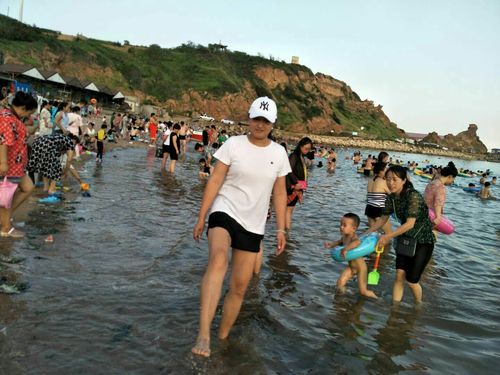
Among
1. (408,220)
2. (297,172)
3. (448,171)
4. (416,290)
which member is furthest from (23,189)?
(448,171)

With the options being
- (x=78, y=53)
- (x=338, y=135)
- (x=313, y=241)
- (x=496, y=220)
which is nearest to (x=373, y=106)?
(x=338, y=135)

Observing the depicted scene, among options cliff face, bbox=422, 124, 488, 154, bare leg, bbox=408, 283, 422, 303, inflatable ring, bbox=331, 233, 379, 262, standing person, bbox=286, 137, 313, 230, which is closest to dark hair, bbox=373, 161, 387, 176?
standing person, bbox=286, 137, 313, 230

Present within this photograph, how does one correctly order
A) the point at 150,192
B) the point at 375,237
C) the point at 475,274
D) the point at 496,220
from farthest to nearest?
the point at 496,220, the point at 150,192, the point at 475,274, the point at 375,237

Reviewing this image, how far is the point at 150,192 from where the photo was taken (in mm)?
12109

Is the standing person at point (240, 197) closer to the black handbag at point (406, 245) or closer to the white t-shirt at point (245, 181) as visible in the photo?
the white t-shirt at point (245, 181)

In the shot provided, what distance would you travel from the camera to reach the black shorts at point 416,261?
554 centimetres

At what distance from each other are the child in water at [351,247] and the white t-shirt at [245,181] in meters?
2.32

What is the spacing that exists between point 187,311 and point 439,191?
13.7 feet

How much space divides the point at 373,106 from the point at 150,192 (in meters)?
155

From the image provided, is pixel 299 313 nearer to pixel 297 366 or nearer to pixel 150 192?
pixel 297 366

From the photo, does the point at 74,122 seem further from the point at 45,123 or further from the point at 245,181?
the point at 245,181

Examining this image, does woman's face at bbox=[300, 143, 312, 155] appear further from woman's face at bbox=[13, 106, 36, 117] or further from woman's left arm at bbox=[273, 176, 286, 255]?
woman's face at bbox=[13, 106, 36, 117]

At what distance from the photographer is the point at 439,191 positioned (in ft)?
22.3

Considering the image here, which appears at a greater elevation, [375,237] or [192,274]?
[375,237]
